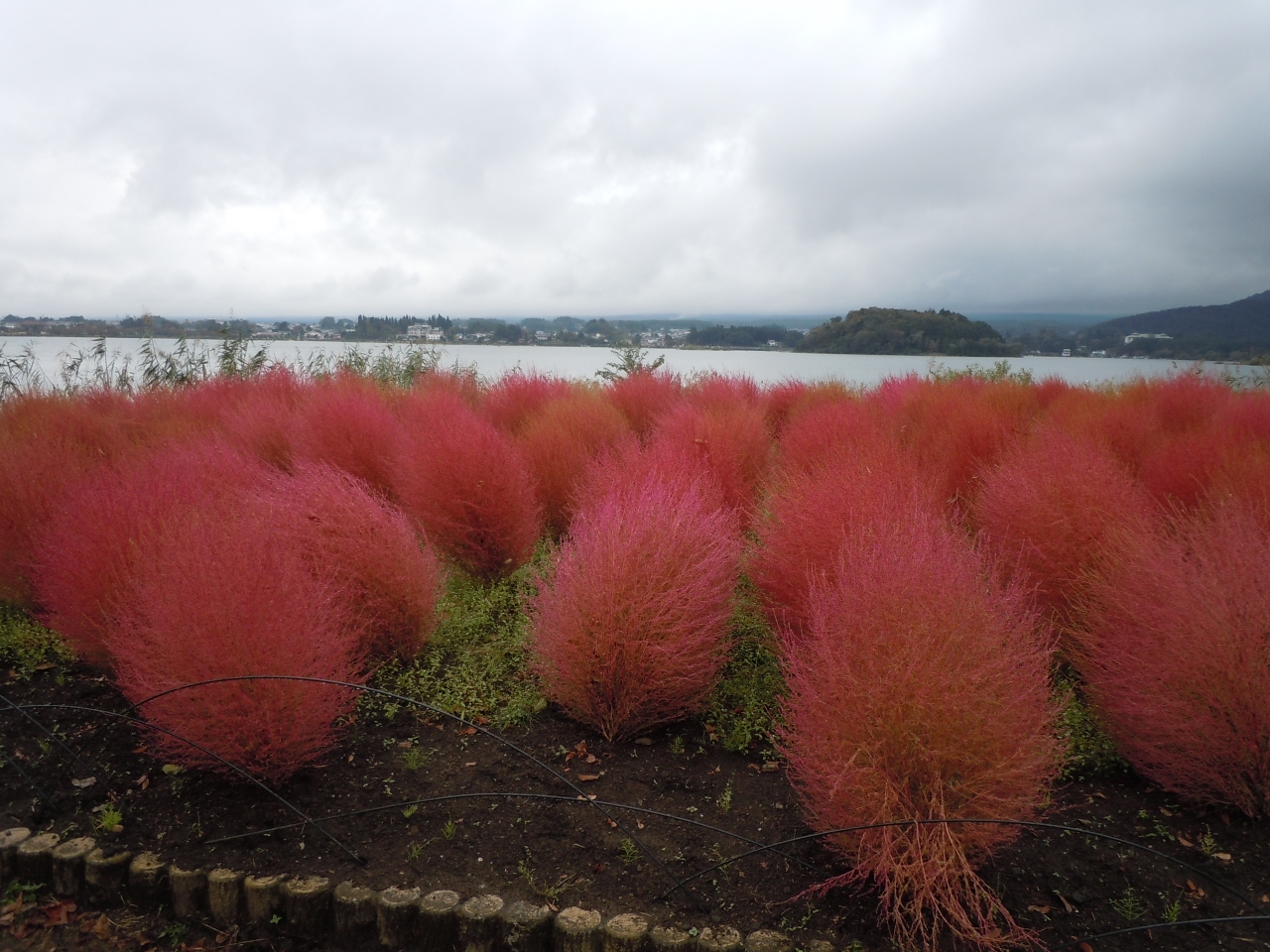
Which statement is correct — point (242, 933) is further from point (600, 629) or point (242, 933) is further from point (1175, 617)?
point (1175, 617)

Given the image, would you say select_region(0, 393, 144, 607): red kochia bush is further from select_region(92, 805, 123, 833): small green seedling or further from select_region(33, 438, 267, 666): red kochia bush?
select_region(92, 805, 123, 833): small green seedling

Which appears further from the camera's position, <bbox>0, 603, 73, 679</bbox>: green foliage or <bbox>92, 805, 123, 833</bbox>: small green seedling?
<bbox>0, 603, 73, 679</bbox>: green foliage

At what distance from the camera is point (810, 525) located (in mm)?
5012

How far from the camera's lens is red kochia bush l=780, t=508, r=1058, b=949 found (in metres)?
2.84

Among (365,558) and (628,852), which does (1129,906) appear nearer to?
(628,852)

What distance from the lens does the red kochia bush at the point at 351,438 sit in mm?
8078

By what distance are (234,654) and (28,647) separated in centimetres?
308

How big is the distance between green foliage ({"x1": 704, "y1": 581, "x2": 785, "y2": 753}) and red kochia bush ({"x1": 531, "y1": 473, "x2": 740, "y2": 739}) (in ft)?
0.61

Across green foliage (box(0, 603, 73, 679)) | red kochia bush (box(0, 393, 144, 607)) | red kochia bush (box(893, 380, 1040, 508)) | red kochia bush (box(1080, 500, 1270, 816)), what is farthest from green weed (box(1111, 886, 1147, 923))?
red kochia bush (box(0, 393, 144, 607))

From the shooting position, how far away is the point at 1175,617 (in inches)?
154

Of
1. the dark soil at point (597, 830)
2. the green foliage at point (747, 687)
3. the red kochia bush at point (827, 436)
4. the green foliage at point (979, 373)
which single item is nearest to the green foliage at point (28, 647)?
the dark soil at point (597, 830)

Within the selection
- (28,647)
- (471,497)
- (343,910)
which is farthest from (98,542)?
(343,910)

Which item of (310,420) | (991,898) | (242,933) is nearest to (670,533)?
(991,898)

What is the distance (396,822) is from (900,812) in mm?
Answer: 2290
